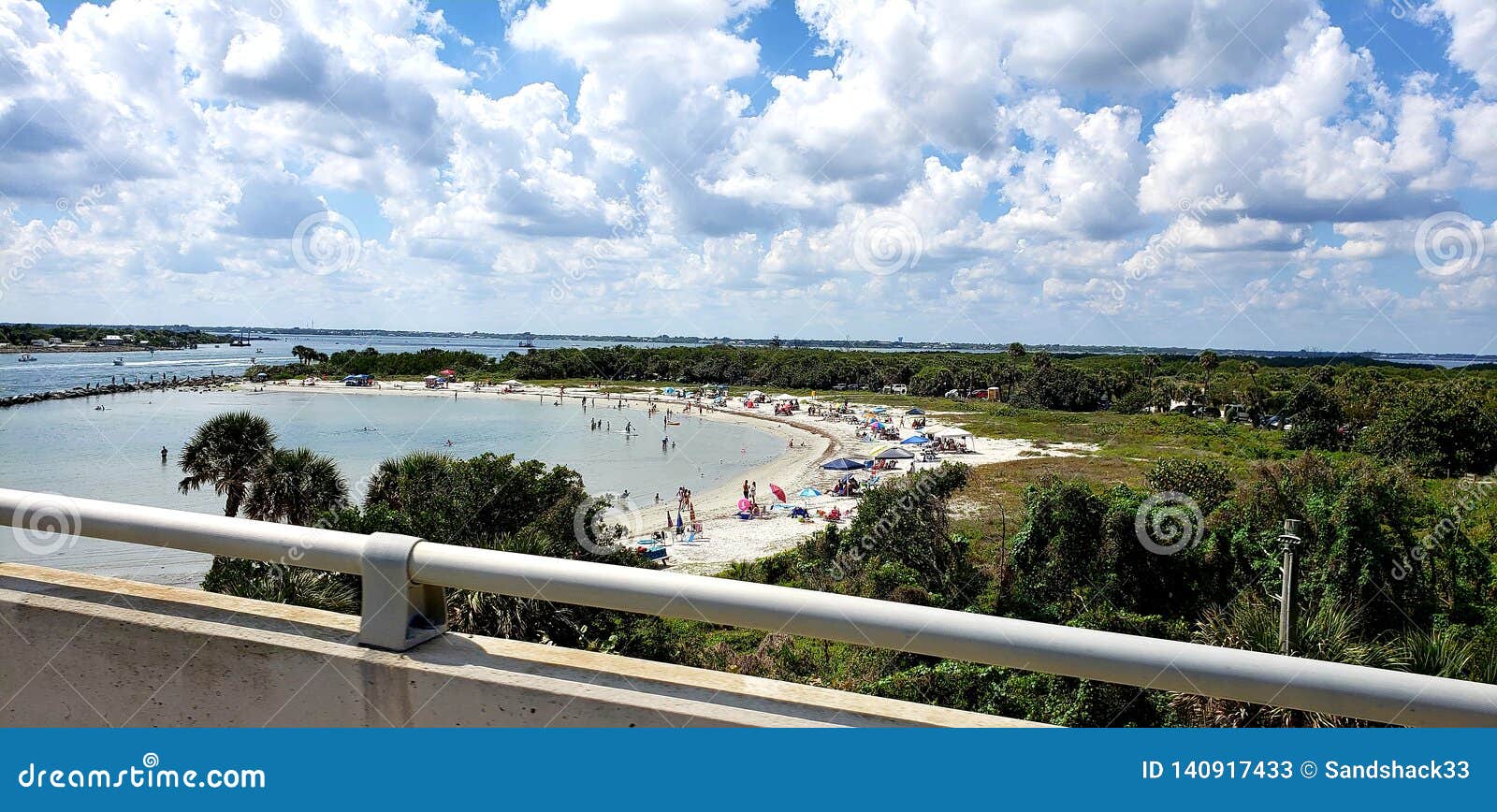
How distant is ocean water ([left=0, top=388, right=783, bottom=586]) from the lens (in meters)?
35.1

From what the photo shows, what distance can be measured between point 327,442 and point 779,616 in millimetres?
63937

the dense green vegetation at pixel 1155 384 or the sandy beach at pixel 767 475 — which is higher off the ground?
the dense green vegetation at pixel 1155 384

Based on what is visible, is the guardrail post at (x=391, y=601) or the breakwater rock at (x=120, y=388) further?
the breakwater rock at (x=120, y=388)

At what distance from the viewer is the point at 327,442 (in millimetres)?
58969

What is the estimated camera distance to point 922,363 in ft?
392

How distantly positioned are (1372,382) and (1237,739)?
254 ft

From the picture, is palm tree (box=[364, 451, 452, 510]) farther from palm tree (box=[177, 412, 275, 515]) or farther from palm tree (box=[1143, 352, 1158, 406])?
palm tree (box=[1143, 352, 1158, 406])

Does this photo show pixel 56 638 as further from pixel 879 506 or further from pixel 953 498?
pixel 953 498

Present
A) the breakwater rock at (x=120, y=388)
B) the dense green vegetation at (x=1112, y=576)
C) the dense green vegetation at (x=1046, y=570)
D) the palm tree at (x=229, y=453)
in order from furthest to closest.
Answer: the breakwater rock at (x=120, y=388)
the palm tree at (x=229, y=453)
the dense green vegetation at (x=1046, y=570)
the dense green vegetation at (x=1112, y=576)

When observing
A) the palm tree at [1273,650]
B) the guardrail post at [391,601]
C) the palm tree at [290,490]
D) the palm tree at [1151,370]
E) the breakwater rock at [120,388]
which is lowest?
the breakwater rock at [120,388]

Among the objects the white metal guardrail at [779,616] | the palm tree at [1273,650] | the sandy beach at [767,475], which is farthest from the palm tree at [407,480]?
the white metal guardrail at [779,616]

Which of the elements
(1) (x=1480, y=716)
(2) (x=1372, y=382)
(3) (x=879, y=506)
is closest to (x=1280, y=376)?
(2) (x=1372, y=382)

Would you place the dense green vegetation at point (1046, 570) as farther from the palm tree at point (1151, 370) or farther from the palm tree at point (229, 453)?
the palm tree at point (1151, 370)

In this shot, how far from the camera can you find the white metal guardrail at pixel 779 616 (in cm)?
202
